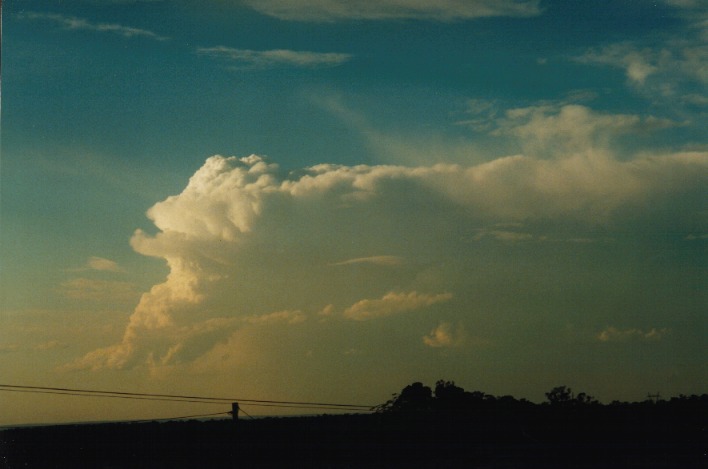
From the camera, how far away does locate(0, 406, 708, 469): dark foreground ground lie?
15469 millimetres

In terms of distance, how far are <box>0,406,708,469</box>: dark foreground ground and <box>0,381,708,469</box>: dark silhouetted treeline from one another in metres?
0.02

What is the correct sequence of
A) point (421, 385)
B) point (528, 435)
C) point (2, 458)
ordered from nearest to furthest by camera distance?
point (2, 458), point (528, 435), point (421, 385)

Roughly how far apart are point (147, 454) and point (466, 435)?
694cm

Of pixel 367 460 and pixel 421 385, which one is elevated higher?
pixel 421 385

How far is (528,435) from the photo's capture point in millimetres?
18781

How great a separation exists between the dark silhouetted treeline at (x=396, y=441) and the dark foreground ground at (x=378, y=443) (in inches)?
0.8

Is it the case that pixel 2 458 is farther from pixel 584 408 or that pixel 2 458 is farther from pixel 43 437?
pixel 584 408

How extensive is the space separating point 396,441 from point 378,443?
456 millimetres

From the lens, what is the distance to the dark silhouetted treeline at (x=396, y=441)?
15.5 metres

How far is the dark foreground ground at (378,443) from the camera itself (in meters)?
15.5

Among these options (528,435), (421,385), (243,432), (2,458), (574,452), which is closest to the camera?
(2,458)

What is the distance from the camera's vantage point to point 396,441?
1706cm

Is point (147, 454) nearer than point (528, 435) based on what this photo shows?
Yes

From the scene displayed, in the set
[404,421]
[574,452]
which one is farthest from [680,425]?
[404,421]
